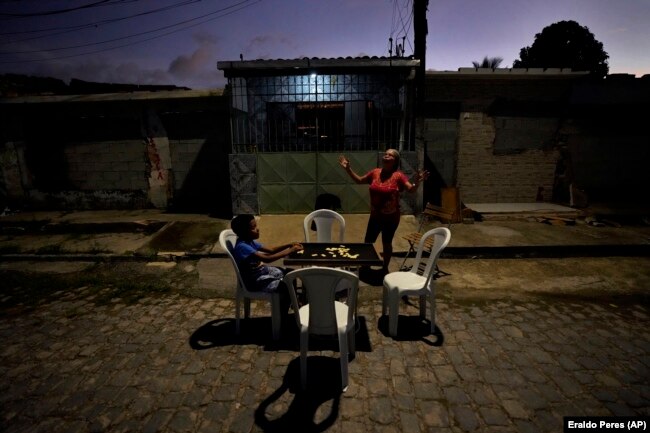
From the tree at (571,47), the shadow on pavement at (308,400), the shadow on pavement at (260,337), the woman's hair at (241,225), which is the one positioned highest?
the tree at (571,47)

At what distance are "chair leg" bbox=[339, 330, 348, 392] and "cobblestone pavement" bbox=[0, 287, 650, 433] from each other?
0.39ft

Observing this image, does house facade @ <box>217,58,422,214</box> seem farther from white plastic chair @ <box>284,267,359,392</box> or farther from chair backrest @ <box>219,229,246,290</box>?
white plastic chair @ <box>284,267,359,392</box>

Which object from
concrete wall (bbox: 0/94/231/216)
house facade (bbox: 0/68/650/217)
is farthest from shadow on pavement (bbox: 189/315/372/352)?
concrete wall (bbox: 0/94/231/216)

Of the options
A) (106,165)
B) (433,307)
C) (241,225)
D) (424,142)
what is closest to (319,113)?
(424,142)

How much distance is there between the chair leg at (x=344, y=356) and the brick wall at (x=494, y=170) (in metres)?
9.31

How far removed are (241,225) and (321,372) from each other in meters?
1.88

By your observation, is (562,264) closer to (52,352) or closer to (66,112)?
(52,352)

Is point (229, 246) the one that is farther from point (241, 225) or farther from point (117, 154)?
point (117, 154)

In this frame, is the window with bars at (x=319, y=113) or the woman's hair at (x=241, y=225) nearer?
the woman's hair at (x=241, y=225)

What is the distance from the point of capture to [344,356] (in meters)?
3.32

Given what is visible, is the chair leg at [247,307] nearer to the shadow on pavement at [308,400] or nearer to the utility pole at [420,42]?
the shadow on pavement at [308,400]

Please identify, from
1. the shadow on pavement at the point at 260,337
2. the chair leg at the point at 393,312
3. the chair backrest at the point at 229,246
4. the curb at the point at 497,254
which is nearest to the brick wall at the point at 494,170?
the curb at the point at 497,254

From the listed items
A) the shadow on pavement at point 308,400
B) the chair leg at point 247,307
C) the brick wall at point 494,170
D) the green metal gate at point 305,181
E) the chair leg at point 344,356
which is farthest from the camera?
the brick wall at point 494,170

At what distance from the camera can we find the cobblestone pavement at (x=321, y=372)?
9.97 feet
